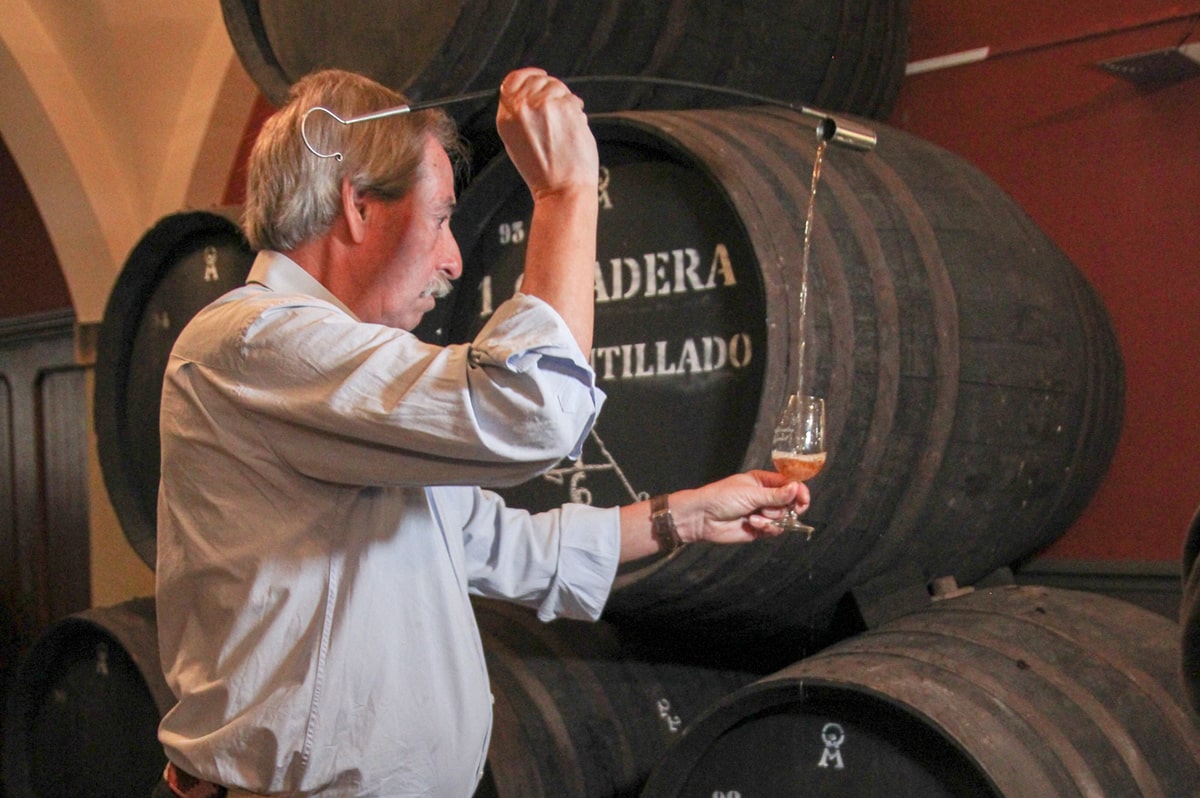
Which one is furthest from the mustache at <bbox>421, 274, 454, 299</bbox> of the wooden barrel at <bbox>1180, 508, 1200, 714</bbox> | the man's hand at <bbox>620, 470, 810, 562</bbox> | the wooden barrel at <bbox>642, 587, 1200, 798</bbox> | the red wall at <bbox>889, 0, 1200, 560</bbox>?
the red wall at <bbox>889, 0, 1200, 560</bbox>

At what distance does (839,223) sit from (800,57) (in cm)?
66

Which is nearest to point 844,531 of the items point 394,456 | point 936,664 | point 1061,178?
point 936,664

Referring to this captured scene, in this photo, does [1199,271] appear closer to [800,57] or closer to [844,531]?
[800,57]

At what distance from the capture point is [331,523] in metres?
1.25

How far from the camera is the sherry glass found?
1.53 meters

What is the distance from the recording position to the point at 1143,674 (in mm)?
1763

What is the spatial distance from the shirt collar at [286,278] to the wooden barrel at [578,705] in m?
0.87

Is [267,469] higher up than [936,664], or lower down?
higher up

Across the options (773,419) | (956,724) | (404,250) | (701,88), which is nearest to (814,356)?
(773,419)

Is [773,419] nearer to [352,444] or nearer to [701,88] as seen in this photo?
[701,88]

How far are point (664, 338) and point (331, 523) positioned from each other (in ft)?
2.70

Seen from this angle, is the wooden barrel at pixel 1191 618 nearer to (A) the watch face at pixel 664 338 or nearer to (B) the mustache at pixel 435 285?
(B) the mustache at pixel 435 285

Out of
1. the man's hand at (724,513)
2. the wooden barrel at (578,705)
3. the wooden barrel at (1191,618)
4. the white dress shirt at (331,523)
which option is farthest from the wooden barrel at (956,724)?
the wooden barrel at (1191,618)

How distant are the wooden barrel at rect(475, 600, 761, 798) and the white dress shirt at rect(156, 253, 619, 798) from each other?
65 cm
